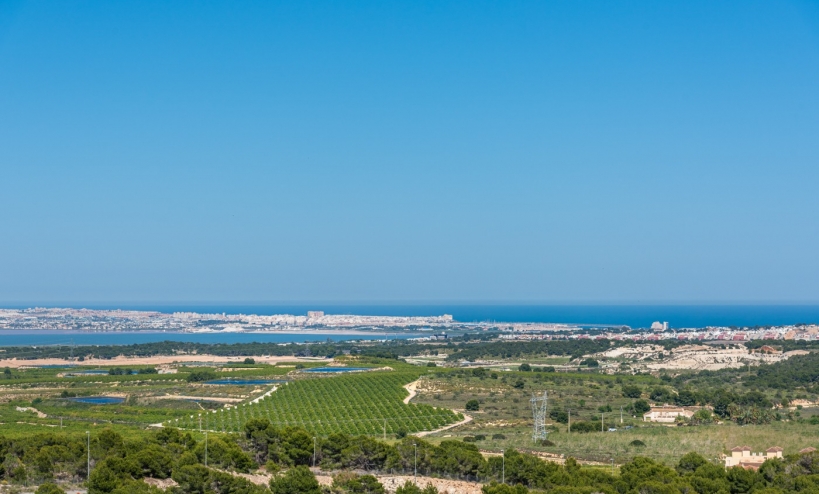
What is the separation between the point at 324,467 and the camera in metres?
32.1

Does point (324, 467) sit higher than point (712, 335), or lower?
lower

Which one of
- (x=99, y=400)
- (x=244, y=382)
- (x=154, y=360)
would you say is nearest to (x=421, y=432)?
(x=99, y=400)

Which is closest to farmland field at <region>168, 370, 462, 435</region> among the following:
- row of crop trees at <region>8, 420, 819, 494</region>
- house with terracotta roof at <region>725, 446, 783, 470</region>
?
row of crop trees at <region>8, 420, 819, 494</region>

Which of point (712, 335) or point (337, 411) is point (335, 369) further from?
point (712, 335)

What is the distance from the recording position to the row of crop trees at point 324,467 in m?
26.9

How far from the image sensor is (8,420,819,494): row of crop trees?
2689 centimetres

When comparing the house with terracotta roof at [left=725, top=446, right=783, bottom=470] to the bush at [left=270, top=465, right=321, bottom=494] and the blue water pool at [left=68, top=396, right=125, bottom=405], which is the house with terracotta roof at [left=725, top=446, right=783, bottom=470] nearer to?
the bush at [left=270, top=465, right=321, bottom=494]

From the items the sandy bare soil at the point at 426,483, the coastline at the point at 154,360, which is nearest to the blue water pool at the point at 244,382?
the coastline at the point at 154,360

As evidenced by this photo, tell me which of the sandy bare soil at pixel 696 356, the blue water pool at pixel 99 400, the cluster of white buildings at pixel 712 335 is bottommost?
the blue water pool at pixel 99 400

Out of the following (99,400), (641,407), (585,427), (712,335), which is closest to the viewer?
(585,427)

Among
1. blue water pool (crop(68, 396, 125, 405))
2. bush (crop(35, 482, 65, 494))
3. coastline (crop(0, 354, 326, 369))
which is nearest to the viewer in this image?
bush (crop(35, 482, 65, 494))

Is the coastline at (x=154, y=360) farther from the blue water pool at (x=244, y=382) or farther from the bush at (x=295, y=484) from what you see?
the bush at (x=295, y=484)

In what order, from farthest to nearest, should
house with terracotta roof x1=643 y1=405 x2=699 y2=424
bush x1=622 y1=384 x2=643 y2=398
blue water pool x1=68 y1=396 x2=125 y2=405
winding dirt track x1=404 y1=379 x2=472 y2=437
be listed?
bush x1=622 y1=384 x2=643 y2=398, blue water pool x1=68 y1=396 x2=125 y2=405, house with terracotta roof x1=643 y1=405 x2=699 y2=424, winding dirt track x1=404 y1=379 x2=472 y2=437

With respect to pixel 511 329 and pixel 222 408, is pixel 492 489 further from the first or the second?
pixel 511 329
